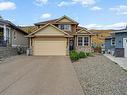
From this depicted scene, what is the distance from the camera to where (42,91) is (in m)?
Result: 10.9

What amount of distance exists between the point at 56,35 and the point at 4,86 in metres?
27.1

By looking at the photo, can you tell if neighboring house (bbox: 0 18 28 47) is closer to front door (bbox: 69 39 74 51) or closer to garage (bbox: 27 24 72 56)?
garage (bbox: 27 24 72 56)

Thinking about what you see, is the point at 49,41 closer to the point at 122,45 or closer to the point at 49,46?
the point at 49,46

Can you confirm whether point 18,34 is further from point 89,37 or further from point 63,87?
point 63,87

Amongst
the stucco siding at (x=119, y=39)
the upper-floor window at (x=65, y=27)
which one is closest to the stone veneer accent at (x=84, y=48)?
the upper-floor window at (x=65, y=27)

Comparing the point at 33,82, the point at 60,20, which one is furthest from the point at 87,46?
the point at 33,82

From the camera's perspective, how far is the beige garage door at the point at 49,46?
38469 mm

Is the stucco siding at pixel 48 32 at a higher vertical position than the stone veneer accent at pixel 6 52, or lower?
higher

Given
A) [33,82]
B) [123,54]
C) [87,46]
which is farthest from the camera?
[87,46]

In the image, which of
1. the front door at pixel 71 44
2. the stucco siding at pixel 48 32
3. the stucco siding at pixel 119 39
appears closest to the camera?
the stucco siding at pixel 119 39

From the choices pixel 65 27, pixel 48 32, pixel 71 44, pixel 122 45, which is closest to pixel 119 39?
pixel 122 45

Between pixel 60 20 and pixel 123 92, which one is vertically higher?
pixel 60 20

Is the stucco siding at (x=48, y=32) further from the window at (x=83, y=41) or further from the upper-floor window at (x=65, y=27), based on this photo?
the upper-floor window at (x=65, y=27)

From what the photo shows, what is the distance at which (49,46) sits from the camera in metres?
38.7
